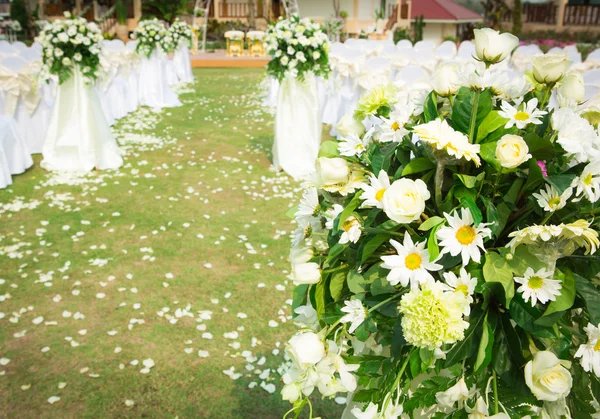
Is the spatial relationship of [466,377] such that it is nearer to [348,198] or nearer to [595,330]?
[595,330]

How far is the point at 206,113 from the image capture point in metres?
11.2

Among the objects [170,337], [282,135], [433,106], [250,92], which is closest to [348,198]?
[433,106]

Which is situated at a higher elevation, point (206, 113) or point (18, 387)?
point (206, 113)

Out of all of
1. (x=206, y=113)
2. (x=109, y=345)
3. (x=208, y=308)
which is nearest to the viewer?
(x=109, y=345)

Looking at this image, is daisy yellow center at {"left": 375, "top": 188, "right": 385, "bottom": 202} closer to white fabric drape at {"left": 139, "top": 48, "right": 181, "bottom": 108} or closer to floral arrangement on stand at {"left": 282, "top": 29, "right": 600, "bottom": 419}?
floral arrangement on stand at {"left": 282, "top": 29, "right": 600, "bottom": 419}

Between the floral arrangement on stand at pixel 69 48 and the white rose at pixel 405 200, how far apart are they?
6371 mm

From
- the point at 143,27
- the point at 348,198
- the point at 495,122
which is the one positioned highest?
the point at 143,27

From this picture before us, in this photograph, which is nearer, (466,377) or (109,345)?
(466,377)

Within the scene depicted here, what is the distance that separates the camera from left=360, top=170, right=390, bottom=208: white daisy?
1.18 metres

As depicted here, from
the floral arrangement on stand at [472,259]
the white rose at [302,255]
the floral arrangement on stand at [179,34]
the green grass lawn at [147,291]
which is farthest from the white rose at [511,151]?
the floral arrangement on stand at [179,34]

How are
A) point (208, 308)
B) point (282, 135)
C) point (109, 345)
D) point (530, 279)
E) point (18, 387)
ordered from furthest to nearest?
point (282, 135) < point (208, 308) < point (109, 345) < point (18, 387) < point (530, 279)

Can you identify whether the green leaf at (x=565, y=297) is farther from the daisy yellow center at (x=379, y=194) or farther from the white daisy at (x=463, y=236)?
the daisy yellow center at (x=379, y=194)

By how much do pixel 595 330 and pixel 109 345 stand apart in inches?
119

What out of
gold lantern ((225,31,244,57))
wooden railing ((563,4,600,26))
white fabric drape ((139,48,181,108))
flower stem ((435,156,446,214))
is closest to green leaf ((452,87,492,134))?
flower stem ((435,156,446,214))
